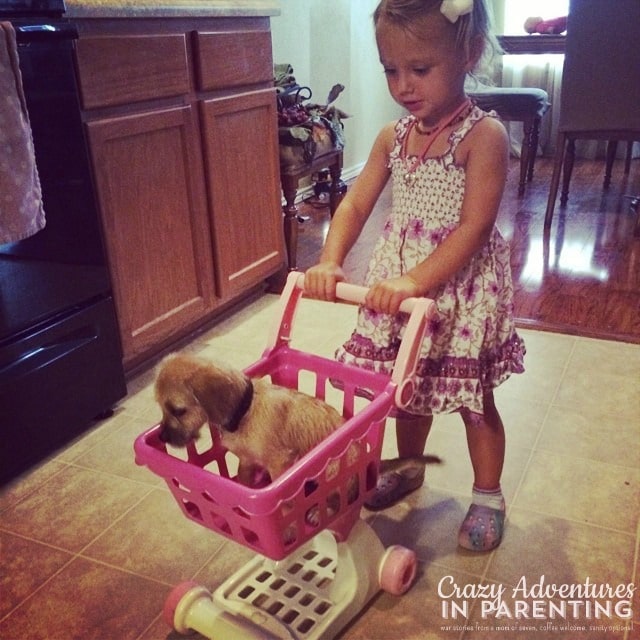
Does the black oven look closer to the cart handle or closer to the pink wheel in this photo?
the pink wheel

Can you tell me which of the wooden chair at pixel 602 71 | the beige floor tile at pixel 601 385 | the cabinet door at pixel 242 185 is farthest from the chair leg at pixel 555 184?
the cabinet door at pixel 242 185

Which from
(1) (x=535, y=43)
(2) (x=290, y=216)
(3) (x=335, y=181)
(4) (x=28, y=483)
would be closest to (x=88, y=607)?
(4) (x=28, y=483)

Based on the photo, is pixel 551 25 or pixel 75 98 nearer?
pixel 75 98

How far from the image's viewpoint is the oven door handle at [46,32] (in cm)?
132

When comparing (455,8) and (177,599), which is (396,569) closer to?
(177,599)

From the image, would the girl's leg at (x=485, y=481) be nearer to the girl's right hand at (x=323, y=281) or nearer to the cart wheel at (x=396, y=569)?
the cart wheel at (x=396, y=569)

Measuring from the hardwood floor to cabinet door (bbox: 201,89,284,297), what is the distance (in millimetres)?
454

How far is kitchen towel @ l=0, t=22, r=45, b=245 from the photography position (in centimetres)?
123

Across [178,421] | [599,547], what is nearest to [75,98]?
[178,421]

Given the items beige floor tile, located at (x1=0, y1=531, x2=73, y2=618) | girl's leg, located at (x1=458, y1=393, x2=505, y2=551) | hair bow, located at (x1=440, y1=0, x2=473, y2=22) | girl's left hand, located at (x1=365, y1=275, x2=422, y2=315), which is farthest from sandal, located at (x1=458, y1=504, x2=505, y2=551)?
hair bow, located at (x1=440, y1=0, x2=473, y2=22)

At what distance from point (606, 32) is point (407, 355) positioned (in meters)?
2.52

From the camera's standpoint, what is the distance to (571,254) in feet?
9.04

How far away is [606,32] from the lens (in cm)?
287

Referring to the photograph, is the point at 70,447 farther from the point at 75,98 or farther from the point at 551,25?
the point at 551,25
